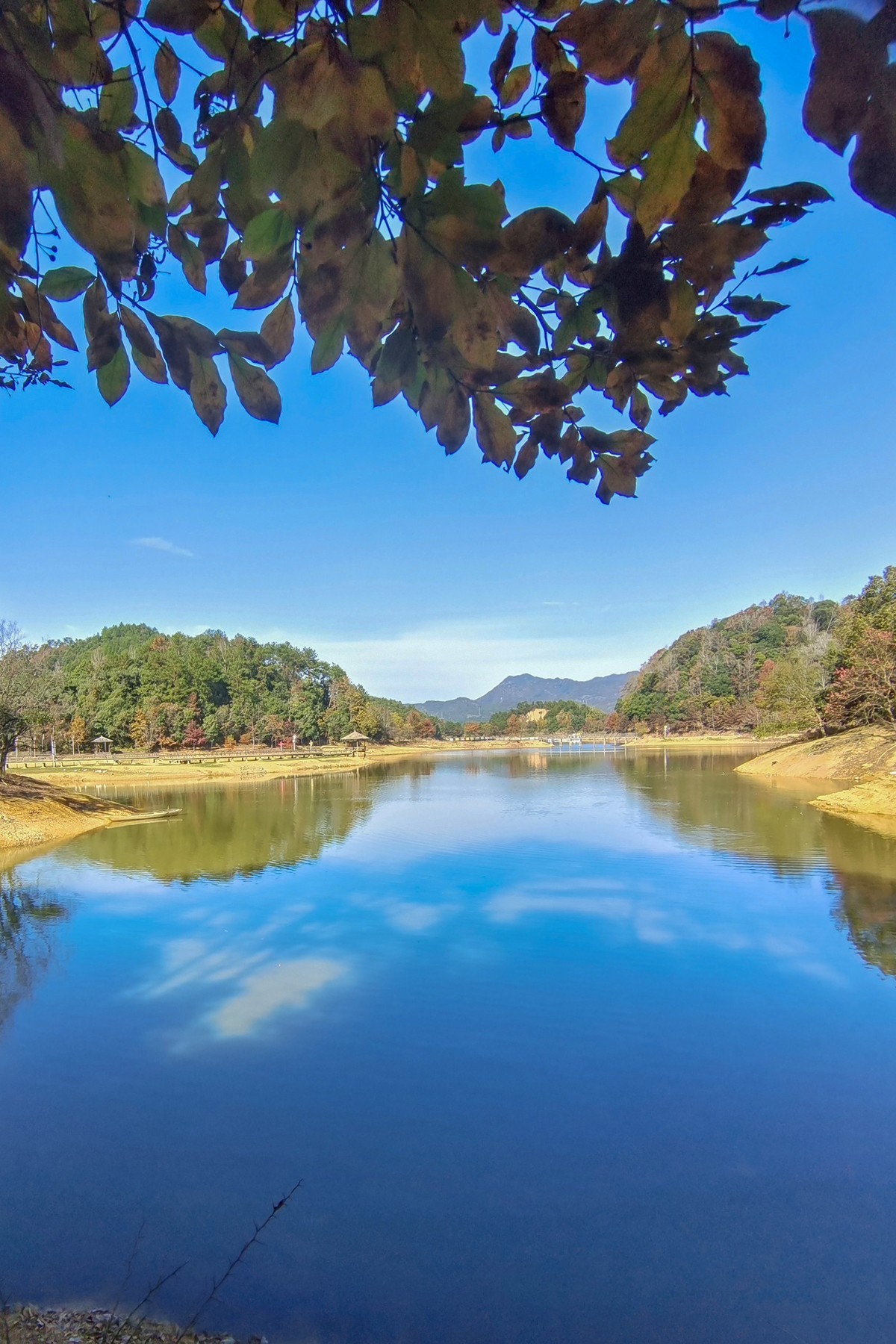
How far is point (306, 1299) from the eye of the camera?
342cm

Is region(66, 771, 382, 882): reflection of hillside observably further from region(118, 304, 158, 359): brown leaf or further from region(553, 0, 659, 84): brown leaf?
region(553, 0, 659, 84): brown leaf

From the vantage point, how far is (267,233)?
2.56 ft

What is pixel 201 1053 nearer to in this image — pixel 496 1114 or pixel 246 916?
pixel 496 1114

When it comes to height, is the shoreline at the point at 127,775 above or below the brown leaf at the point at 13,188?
below

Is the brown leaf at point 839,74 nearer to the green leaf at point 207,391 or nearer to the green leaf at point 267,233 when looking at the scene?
the green leaf at point 267,233

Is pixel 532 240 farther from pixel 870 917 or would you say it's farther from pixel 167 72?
pixel 870 917

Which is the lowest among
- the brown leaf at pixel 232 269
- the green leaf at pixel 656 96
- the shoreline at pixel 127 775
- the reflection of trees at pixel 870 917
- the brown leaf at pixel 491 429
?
the reflection of trees at pixel 870 917

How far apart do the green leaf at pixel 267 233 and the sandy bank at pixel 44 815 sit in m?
17.6

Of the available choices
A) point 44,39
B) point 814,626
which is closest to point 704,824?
point 44,39

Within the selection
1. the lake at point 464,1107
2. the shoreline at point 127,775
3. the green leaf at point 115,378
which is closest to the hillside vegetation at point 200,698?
the shoreline at point 127,775

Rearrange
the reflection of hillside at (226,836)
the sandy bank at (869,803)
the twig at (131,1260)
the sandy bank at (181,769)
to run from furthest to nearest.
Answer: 1. the sandy bank at (181,769)
2. the sandy bank at (869,803)
3. the reflection of hillside at (226,836)
4. the twig at (131,1260)

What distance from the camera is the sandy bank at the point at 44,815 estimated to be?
1595 cm

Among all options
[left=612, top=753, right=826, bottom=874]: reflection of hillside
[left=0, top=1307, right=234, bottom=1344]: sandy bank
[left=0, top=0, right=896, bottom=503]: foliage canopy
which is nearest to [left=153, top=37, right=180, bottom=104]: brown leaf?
[left=0, top=0, right=896, bottom=503]: foliage canopy

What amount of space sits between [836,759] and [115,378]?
3382cm
